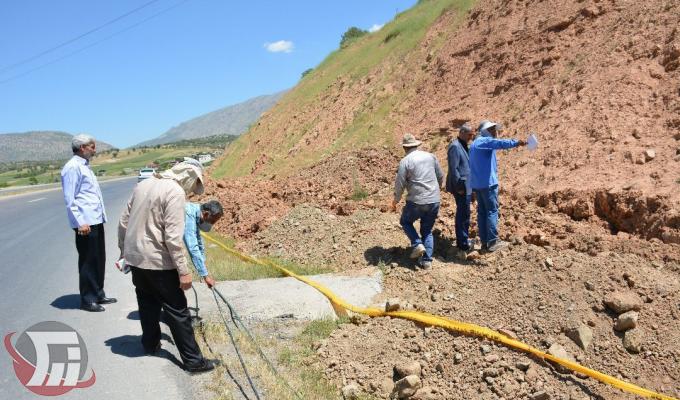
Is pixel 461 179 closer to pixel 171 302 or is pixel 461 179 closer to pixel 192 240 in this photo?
pixel 192 240

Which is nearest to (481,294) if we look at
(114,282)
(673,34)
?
(114,282)

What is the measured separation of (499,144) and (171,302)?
4139 mm

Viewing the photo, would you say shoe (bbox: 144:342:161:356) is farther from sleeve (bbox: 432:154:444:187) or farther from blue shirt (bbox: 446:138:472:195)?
blue shirt (bbox: 446:138:472:195)

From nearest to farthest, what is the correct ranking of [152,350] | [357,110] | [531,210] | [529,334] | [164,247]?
[164,247] < [152,350] < [529,334] < [531,210] < [357,110]

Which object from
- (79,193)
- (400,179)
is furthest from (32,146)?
(400,179)

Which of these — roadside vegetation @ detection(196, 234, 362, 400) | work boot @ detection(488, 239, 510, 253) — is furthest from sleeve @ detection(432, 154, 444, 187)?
roadside vegetation @ detection(196, 234, 362, 400)

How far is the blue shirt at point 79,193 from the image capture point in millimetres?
5777

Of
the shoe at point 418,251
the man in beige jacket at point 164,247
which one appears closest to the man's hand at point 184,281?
the man in beige jacket at point 164,247

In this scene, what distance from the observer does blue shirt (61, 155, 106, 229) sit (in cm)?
578

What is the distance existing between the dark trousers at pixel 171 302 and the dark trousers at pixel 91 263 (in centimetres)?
152

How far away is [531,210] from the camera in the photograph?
Answer: 25.5 feet

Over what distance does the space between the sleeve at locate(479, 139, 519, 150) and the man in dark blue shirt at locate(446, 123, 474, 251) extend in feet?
1.49

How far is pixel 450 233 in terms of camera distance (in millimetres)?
7984

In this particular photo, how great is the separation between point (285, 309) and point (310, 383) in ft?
5.38
